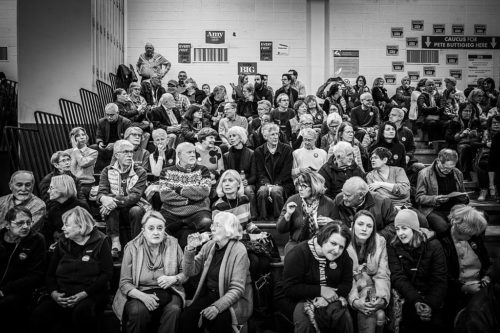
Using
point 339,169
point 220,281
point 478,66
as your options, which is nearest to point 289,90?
point 339,169

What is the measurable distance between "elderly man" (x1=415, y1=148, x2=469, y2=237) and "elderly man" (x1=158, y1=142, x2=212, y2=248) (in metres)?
1.98

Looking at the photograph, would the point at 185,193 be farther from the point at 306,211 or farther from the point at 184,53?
the point at 184,53

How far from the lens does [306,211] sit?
14.9ft

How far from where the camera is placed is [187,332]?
394 cm

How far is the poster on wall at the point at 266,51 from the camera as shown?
12477 mm

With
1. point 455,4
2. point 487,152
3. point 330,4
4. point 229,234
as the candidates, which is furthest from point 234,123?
point 455,4

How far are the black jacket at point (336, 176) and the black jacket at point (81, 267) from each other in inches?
86.1

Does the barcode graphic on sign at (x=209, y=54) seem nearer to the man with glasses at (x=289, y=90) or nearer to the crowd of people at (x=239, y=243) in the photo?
the man with glasses at (x=289, y=90)

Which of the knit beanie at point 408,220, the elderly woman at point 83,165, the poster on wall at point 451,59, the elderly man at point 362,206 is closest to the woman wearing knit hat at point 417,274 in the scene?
the knit beanie at point 408,220

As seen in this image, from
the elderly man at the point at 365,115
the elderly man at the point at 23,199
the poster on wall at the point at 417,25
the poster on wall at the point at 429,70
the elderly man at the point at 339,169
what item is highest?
the poster on wall at the point at 417,25

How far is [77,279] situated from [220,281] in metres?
1.06

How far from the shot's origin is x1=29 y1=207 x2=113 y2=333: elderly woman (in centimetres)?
403

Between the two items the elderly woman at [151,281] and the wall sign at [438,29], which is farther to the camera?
the wall sign at [438,29]

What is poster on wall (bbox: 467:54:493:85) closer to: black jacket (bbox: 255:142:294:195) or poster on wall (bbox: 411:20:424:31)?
poster on wall (bbox: 411:20:424:31)
